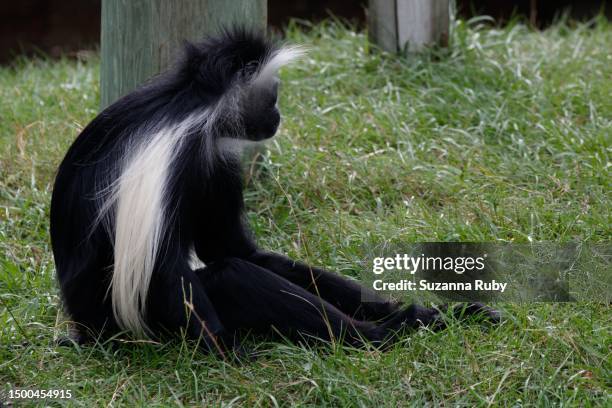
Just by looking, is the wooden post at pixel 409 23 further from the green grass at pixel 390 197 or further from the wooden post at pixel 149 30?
the wooden post at pixel 149 30

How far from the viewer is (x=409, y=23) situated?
4848 millimetres

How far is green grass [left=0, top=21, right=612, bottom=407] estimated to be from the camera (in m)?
2.62

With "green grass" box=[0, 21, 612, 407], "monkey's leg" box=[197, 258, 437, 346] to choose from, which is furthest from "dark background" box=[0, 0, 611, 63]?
"monkey's leg" box=[197, 258, 437, 346]

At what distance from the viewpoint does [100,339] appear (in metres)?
2.92

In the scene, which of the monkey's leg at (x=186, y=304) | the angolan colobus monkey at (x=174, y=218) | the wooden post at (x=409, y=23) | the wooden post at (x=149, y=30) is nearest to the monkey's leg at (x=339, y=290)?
the angolan colobus monkey at (x=174, y=218)

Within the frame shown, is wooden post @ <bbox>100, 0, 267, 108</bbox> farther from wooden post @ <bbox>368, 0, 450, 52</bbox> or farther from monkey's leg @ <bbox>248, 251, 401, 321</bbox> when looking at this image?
wooden post @ <bbox>368, 0, 450, 52</bbox>

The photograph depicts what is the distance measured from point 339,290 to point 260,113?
67cm

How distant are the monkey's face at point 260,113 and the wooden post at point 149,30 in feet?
1.90

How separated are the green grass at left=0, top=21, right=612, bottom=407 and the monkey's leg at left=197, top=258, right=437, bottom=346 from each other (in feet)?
0.26

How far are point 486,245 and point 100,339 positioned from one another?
144 cm

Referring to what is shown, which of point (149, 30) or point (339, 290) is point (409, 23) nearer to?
point (149, 30)

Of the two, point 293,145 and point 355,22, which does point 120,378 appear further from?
point 355,22

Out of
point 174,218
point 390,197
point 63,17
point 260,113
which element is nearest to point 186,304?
point 174,218

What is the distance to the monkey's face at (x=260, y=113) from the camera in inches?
120
